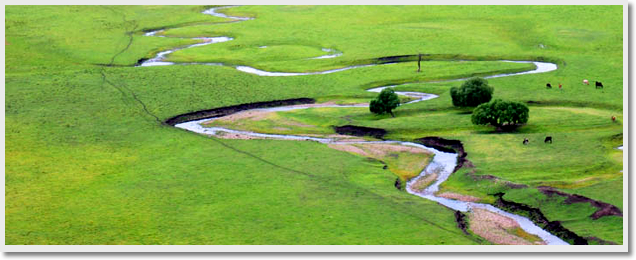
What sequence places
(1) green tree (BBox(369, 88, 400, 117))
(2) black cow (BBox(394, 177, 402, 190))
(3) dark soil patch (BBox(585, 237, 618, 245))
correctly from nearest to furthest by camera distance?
(3) dark soil patch (BBox(585, 237, 618, 245)), (2) black cow (BBox(394, 177, 402, 190)), (1) green tree (BBox(369, 88, 400, 117))

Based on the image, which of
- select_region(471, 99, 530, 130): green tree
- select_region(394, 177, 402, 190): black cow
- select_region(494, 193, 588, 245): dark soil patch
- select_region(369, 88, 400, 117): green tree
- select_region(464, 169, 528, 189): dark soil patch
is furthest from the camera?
select_region(369, 88, 400, 117): green tree

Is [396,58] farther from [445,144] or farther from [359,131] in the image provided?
[445,144]

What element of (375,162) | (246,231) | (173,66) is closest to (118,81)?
(173,66)

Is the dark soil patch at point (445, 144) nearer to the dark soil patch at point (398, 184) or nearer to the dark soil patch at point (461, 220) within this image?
the dark soil patch at point (398, 184)

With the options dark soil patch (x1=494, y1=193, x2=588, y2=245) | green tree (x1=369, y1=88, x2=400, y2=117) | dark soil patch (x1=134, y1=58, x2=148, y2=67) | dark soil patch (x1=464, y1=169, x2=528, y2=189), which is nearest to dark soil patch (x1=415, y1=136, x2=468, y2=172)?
dark soil patch (x1=464, y1=169, x2=528, y2=189)

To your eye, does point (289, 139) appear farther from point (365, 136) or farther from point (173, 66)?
point (173, 66)

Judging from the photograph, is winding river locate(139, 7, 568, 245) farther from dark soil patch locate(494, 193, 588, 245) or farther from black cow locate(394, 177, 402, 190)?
black cow locate(394, 177, 402, 190)
